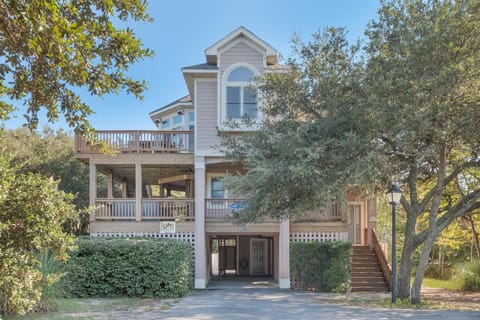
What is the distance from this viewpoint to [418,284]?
1201 centimetres

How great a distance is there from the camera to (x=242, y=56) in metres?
16.5

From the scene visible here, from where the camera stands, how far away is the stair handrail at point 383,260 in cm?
1592

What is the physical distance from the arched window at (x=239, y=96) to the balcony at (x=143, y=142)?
205 cm

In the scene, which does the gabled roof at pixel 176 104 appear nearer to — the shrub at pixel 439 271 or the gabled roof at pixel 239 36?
the gabled roof at pixel 239 36

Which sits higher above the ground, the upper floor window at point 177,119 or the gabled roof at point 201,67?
the gabled roof at point 201,67

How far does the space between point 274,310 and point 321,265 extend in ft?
17.1

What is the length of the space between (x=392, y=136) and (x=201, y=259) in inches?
333

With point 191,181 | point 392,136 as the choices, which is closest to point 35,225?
point 392,136

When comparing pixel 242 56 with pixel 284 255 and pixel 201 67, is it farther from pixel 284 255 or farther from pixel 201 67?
pixel 284 255

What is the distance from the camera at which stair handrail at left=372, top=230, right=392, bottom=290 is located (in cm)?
1592

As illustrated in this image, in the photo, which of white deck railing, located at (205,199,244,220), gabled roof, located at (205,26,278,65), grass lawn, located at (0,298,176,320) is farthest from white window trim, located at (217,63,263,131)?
grass lawn, located at (0,298,176,320)

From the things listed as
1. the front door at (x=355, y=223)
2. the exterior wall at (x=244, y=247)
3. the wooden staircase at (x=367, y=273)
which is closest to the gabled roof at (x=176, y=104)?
the exterior wall at (x=244, y=247)

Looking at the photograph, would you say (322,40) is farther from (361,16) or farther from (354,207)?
(354,207)

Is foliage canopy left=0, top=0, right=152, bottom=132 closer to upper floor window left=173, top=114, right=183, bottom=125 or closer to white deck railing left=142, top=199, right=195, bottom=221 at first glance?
white deck railing left=142, top=199, right=195, bottom=221
